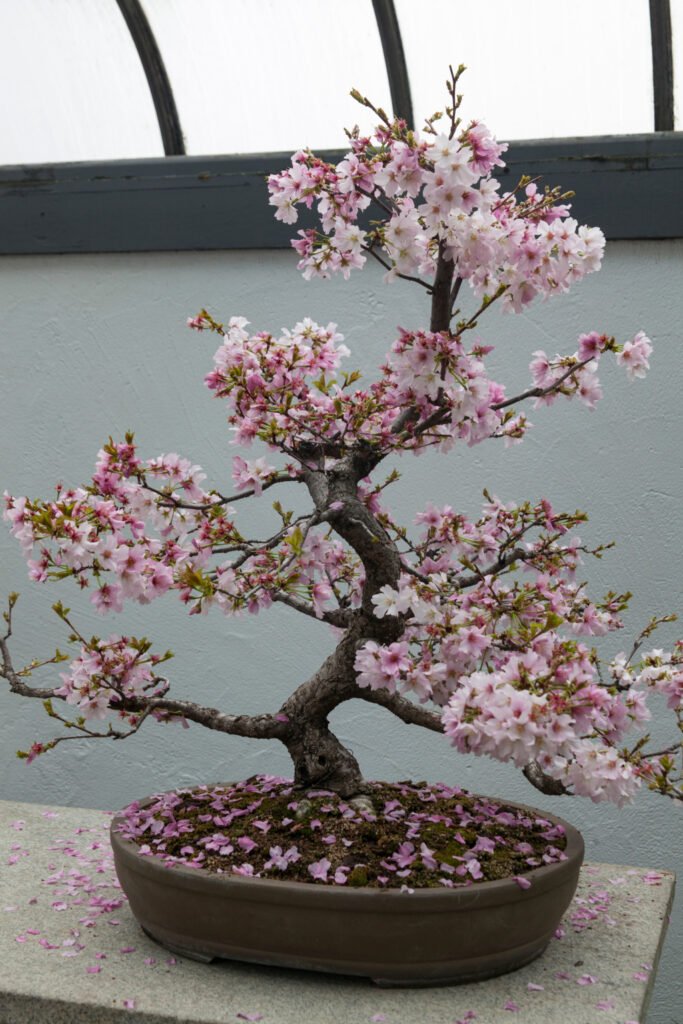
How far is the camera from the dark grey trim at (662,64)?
2002 mm

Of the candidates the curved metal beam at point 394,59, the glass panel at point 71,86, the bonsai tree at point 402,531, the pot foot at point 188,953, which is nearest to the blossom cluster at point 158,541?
the bonsai tree at point 402,531

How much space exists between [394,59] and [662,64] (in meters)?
0.49

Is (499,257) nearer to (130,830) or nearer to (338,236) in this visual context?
(338,236)

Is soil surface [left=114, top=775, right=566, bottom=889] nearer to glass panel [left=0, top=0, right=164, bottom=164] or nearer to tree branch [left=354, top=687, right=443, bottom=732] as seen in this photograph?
tree branch [left=354, top=687, right=443, bottom=732]

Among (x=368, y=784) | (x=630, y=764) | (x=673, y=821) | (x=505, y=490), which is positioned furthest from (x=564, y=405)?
(x=630, y=764)

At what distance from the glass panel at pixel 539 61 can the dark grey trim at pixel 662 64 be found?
0.01 meters

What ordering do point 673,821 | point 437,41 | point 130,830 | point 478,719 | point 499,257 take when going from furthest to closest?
point 437,41, point 673,821, point 130,830, point 499,257, point 478,719

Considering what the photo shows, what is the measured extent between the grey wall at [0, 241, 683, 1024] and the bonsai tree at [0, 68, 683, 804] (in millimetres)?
674

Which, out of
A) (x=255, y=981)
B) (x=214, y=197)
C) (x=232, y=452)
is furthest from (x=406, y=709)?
(x=214, y=197)

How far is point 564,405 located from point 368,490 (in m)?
0.74

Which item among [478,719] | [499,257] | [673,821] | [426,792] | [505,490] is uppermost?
[499,257]

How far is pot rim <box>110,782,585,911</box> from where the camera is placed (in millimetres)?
1070

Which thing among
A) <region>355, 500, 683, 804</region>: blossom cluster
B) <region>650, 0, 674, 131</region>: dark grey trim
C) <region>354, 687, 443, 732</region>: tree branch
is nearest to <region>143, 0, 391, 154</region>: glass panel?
<region>650, 0, 674, 131</region>: dark grey trim

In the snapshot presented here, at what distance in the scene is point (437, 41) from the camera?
2133mm
